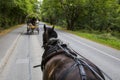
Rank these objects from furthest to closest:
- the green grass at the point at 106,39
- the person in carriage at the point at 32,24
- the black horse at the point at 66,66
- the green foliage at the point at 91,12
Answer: the green foliage at the point at 91,12 → the person in carriage at the point at 32,24 → the green grass at the point at 106,39 → the black horse at the point at 66,66

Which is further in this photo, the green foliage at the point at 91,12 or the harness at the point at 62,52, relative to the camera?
the green foliage at the point at 91,12

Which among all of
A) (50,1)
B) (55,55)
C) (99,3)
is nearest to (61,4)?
(50,1)

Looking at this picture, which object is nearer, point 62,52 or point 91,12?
point 62,52

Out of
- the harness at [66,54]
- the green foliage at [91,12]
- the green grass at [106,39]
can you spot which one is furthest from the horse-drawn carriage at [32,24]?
the harness at [66,54]

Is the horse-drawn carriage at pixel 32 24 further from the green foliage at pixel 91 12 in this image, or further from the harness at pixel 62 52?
the harness at pixel 62 52

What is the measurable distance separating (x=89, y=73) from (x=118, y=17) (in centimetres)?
4023

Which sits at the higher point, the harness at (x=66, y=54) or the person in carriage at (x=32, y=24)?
the harness at (x=66, y=54)

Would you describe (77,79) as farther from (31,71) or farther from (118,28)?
(118,28)

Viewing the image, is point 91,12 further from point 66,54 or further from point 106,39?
point 66,54

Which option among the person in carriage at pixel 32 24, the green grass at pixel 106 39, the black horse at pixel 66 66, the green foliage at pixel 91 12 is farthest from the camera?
the green foliage at pixel 91 12

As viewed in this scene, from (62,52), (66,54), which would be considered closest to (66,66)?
(66,54)

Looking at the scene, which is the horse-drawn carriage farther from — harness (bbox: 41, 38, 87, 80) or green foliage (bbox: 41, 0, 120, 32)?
harness (bbox: 41, 38, 87, 80)

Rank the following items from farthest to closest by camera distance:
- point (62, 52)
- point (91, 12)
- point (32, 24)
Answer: point (91, 12) → point (32, 24) → point (62, 52)

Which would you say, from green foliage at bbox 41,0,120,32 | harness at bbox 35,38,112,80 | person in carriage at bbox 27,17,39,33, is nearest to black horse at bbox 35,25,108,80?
harness at bbox 35,38,112,80
